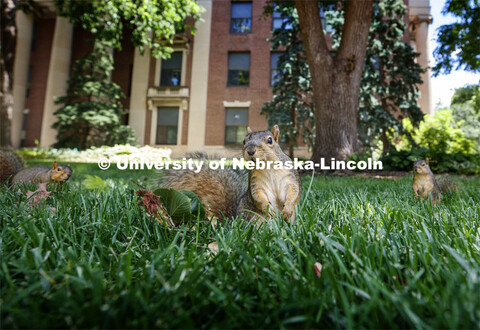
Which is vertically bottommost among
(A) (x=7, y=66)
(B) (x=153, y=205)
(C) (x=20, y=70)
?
(B) (x=153, y=205)

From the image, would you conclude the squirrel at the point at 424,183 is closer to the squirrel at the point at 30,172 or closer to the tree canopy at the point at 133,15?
the squirrel at the point at 30,172

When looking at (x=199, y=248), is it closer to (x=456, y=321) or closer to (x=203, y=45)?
(x=456, y=321)

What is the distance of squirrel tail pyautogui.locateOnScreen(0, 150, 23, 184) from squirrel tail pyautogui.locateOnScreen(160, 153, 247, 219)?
1893 millimetres

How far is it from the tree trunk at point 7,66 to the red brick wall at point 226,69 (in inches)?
282

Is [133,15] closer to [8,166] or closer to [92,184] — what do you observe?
[8,166]

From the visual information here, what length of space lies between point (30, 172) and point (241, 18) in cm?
1329

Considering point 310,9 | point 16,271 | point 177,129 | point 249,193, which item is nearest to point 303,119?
point 310,9

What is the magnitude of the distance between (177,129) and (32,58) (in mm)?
8115

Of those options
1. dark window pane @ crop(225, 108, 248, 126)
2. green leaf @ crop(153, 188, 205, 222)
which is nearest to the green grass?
green leaf @ crop(153, 188, 205, 222)

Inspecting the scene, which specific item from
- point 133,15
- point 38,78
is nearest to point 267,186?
point 133,15

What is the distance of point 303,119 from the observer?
9.40 m

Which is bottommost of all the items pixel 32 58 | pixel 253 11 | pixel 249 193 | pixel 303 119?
pixel 249 193

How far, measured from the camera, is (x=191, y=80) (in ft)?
44.3

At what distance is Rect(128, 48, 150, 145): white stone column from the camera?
13508 millimetres
